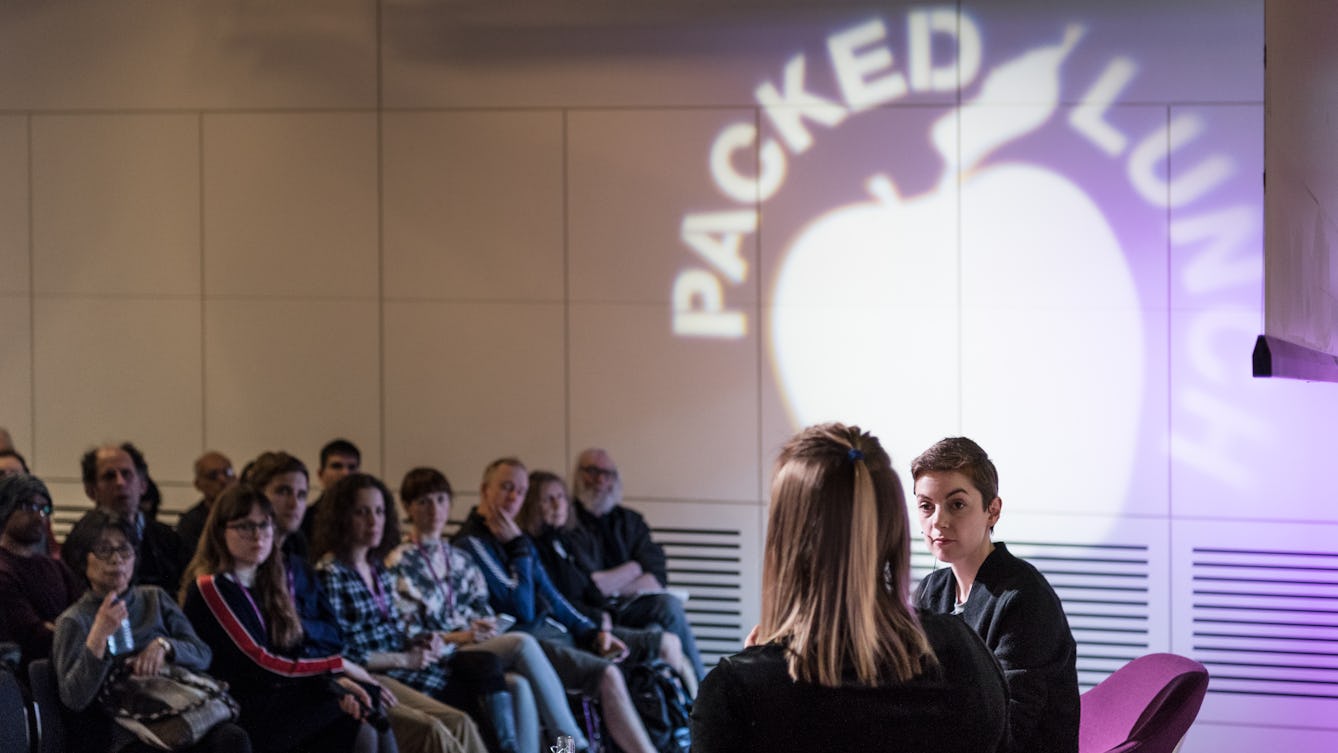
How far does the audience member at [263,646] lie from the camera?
16.0 feet

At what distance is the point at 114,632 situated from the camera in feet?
15.2

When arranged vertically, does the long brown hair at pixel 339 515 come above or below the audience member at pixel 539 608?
above

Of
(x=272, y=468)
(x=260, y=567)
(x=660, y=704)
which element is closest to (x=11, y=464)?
(x=272, y=468)

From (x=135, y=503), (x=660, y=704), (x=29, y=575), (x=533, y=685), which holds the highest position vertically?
Result: (x=135, y=503)

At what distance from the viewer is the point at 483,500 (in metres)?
6.40

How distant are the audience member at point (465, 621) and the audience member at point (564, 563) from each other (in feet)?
1.79

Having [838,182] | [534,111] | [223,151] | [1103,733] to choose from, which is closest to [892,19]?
[838,182]

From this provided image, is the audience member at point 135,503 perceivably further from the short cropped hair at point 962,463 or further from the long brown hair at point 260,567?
the short cropped hair at point 962,463

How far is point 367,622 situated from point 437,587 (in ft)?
1.35

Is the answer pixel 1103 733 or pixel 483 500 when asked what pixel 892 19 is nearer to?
pixel 483 500

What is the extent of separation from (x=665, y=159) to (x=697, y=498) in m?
1.70

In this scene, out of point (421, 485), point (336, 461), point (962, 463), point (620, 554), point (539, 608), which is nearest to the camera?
point (962, 463)

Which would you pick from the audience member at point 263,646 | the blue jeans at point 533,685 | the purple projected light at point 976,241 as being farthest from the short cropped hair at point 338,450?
the audience member at point 263,646

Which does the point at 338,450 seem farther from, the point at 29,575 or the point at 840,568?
the point at 840,568
